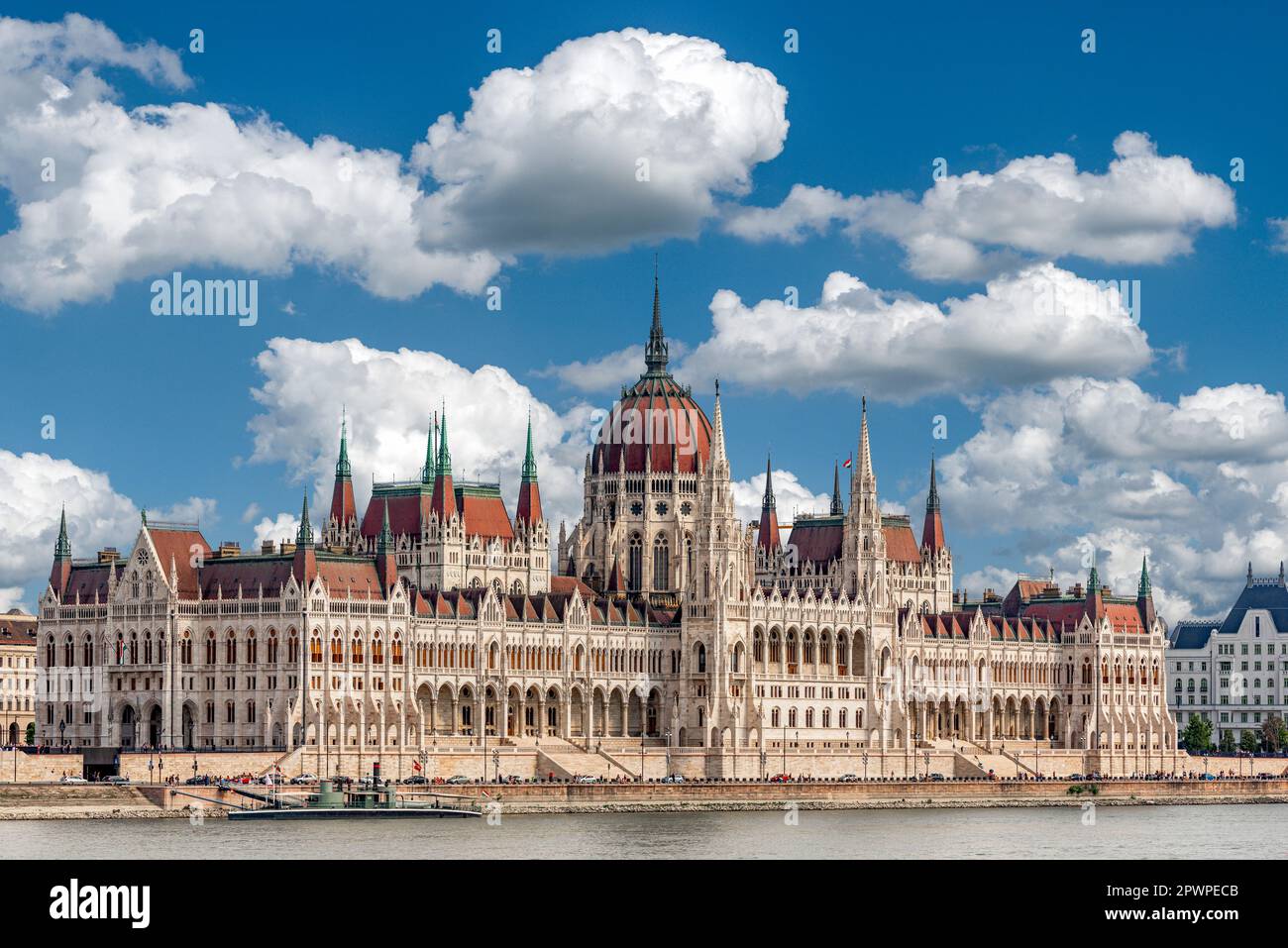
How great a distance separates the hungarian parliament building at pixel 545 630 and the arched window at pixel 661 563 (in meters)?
0.16

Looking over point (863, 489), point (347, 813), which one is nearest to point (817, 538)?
point (863, 489)

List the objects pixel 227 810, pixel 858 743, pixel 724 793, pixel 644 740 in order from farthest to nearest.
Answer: pixel 858 743
pixel 644 740
pixel 724 793
pixel 227 810

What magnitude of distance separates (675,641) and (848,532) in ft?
63.9

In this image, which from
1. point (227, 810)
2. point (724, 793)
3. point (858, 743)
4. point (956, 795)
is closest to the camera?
point (227, 810)

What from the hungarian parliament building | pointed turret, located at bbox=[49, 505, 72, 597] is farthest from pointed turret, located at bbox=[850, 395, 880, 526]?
pointed turret, located at bbox=[49, 505, 72, 597]

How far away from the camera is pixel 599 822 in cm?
12425

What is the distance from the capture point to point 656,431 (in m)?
188

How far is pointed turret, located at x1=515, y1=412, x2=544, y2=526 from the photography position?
7052 inches

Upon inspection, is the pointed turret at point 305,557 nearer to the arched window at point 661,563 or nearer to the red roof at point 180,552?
the red roof at point 180,552

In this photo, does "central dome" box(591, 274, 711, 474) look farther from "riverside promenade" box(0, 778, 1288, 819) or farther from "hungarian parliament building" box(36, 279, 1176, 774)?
"riverside promenade" box(0, 778, 1288, 819)

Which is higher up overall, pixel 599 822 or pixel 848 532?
pixel 848 532
